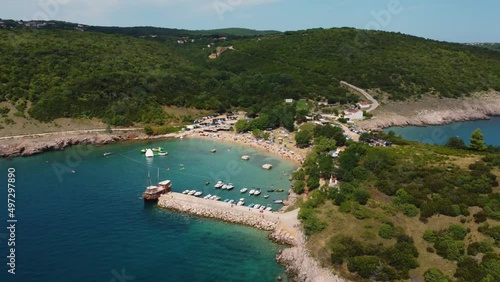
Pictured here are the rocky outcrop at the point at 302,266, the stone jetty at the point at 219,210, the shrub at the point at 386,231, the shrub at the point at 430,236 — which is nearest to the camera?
the rocky outcrop at the point at 302,266

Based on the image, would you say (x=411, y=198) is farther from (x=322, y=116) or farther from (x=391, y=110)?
(x=391, y=110)

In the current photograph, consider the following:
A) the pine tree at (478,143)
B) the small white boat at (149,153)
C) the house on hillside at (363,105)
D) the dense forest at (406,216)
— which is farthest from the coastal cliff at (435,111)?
the small white boat at (149,153)

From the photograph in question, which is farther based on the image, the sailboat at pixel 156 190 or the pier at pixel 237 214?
the sailboat at pixel 156 190

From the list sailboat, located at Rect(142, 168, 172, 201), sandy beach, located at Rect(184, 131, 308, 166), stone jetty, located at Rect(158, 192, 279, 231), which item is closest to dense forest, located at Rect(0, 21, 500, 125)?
sandy beach, located at Rect(184, 131, 308, 166)

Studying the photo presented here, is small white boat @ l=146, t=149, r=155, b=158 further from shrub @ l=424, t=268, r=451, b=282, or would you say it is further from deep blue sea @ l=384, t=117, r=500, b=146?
deep blue sea @ l=384, t=117, r=500, b=146

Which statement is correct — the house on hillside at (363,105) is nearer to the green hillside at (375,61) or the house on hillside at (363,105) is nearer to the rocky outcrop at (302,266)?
the green hillside at (375,61)

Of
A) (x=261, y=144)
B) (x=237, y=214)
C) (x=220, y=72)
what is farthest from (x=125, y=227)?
(x=220, y=72)

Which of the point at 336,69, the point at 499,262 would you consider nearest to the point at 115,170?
the point at 499,262
